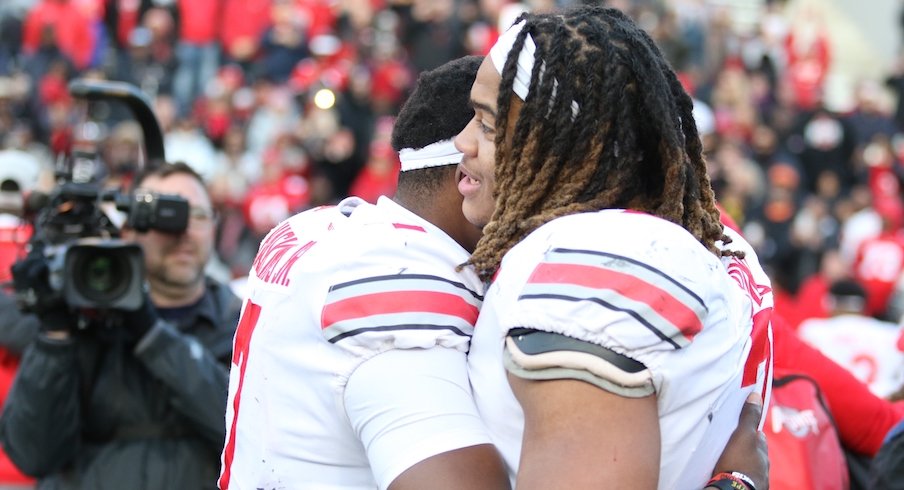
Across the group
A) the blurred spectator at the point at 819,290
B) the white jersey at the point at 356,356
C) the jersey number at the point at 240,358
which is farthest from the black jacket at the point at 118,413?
the blurred spectator at the point at 819,290

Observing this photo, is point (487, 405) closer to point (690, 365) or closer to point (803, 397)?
point (690, 365)

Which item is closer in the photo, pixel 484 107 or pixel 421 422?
pixel 421 422

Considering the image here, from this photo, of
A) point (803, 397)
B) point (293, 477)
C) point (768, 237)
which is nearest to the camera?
point (293, 477)

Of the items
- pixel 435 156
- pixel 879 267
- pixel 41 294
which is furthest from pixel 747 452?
pixel 879 267

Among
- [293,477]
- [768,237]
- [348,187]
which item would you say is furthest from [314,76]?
[293,477]

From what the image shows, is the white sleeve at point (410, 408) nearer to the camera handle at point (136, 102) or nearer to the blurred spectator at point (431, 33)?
the camera handle at point (136, 102)

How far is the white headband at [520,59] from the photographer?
79.0 inches

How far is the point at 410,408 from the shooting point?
6.34 ft

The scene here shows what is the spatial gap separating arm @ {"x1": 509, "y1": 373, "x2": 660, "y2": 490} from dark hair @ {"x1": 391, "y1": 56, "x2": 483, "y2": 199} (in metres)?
0.81

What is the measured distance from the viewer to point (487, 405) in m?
1.95

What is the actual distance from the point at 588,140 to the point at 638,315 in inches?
13.4

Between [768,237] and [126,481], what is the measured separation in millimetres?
8882

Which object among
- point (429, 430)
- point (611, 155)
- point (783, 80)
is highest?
point (611, 155)

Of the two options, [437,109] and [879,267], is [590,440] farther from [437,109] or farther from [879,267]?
[879,267]
